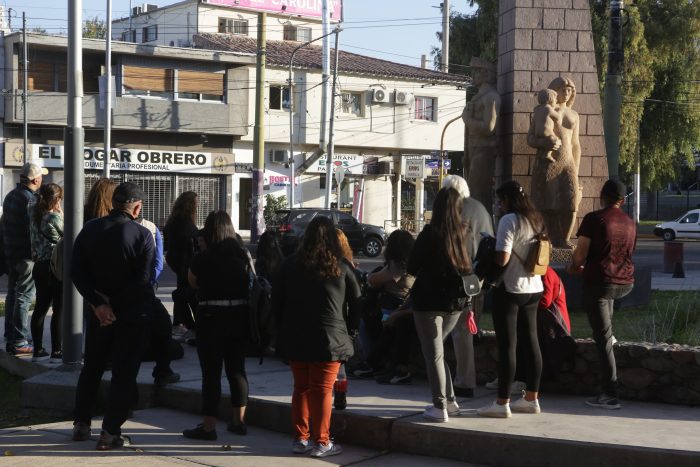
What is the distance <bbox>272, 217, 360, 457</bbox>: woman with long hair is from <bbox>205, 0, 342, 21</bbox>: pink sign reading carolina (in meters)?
39.3

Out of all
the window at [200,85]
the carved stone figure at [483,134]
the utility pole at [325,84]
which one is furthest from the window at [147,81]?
the carved stone figure at [483,134]

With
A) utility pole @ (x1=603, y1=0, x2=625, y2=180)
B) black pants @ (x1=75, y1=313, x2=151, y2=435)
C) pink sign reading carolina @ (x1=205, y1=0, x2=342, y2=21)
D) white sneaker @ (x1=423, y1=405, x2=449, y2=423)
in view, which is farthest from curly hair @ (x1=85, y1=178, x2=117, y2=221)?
pink sign reading carolina @ (x1=205, y1=0, x2=342, y2=21)

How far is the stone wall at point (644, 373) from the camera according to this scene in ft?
24.5

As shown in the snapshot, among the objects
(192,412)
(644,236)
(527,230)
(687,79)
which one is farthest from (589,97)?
(644,236)

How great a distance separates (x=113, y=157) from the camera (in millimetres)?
38969

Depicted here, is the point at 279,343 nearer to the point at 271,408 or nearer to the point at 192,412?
the point at 271,408

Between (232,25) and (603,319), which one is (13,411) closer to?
(603,319)

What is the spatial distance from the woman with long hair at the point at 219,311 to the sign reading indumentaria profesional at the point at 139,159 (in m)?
30.6

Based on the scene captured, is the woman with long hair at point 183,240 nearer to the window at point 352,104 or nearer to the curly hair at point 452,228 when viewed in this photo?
the curly hair at point 452,228

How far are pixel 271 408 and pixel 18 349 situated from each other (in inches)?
161

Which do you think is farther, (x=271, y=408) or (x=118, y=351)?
(x=271, y=408)

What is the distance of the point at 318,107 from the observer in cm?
4422

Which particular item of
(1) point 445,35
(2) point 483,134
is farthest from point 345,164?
(2) point 483,134

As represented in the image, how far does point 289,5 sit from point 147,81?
36.5 ft
